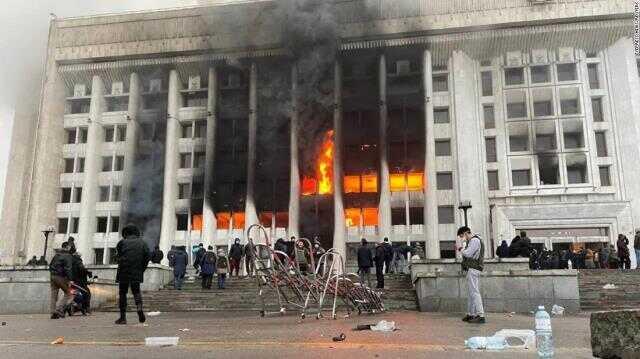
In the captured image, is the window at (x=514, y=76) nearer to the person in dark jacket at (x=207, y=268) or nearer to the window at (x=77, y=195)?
the person in dark jacket at (x=207, y=268)

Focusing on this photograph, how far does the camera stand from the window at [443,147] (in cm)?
3338

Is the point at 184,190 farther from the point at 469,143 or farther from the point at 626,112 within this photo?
the point at 626,112

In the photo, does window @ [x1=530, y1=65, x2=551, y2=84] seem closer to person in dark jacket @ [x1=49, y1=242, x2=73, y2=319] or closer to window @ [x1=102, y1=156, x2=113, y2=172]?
window @ [x1=102, y1=156, x2=113, y2=172]

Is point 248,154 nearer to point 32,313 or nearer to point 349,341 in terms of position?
point 32,313

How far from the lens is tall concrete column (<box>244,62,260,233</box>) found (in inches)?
1319

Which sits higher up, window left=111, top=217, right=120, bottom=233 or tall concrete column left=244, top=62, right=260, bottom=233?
tall concrete column left=244, top=62, right=260, bottom=233

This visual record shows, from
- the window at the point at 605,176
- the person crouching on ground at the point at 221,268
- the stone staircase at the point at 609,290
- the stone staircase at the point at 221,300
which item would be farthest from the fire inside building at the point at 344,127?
the stone staircase at the point at 221,300

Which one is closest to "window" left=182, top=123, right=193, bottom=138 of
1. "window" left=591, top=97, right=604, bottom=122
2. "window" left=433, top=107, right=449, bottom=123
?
"window" left=433, top=107, right=449, bottom=123

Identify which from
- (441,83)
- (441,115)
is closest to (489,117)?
(441,115)

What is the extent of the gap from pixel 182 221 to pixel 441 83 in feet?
64.5

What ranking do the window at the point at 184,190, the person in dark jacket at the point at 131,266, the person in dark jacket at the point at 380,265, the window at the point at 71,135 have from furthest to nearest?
the window at the point at 71,135
the window at the point at 184,190
the person in dark jacket at the point at 380,265
the person in dark jacket at the point at 131,266

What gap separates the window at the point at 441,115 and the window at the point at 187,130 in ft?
55.5

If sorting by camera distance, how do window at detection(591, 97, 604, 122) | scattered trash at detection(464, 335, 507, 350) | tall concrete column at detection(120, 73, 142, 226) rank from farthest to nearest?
tall concrete column at detection(120, 73, 142, 226)
window at detection(591, 97, 604, 122)
scattered trash at detection(464, 335, 507, 350)

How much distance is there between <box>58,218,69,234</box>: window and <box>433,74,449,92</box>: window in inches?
1058
